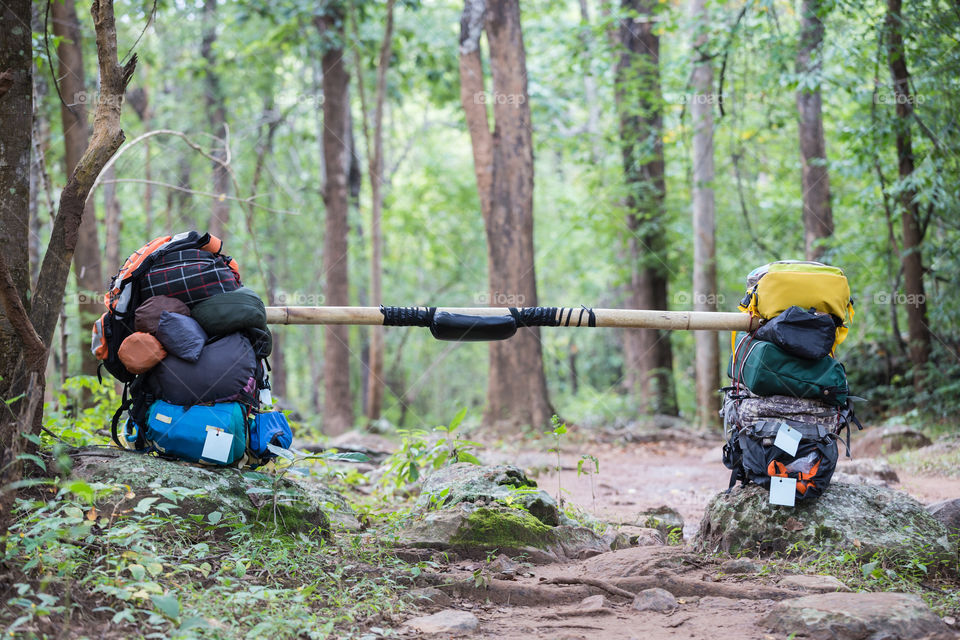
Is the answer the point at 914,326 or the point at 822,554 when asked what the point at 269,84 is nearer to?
the point at 914,326

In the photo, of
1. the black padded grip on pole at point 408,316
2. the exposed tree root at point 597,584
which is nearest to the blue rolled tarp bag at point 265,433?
the black padded grip on pole at point 408,316

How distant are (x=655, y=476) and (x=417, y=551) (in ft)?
15.9

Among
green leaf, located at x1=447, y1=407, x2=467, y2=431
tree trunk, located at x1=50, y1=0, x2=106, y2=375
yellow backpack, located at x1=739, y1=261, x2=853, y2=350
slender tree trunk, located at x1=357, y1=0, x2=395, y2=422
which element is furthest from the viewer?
slender tree trunk, located at x1=357, y1=0, x2=395, y2=422

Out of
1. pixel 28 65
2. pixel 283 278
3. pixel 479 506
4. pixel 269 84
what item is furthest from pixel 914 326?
pixel 283 278

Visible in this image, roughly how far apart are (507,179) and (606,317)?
260 inches

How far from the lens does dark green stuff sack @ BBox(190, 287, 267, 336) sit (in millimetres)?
4027

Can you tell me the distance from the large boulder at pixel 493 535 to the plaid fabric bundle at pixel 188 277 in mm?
1692

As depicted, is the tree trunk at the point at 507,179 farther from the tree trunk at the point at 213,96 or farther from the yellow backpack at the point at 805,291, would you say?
the tree trunk at the point at 213,96

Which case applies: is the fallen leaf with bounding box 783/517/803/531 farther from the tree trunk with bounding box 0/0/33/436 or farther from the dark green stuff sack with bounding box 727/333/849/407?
the tree trunk with bounding box 0/0/33/436

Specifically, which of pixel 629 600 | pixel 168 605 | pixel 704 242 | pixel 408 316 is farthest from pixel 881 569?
pixel 704 242

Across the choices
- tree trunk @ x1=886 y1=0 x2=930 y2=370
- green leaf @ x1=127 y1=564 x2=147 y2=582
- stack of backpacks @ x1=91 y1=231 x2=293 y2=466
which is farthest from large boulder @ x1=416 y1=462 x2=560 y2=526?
tree trunk @ x1=886 y1=0 x2=930 y2=370

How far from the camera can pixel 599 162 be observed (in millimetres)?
15188

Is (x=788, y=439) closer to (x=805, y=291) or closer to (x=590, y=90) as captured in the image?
(x=805, y=291)

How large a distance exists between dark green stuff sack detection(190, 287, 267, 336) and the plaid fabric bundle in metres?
0.07
